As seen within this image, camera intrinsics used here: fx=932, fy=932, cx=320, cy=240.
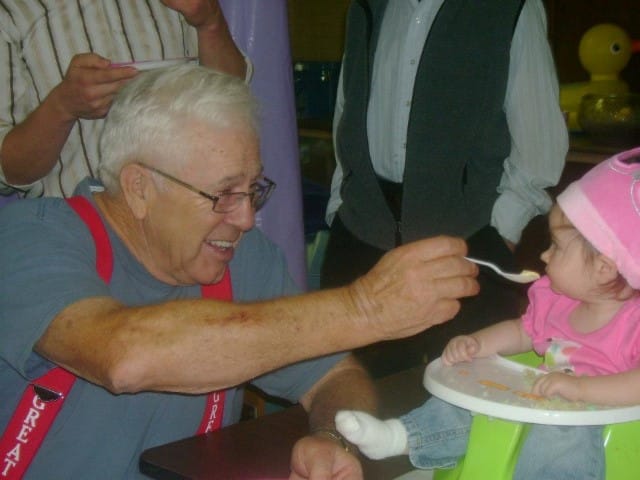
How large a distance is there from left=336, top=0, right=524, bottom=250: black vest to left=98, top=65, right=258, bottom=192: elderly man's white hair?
89 centimetres

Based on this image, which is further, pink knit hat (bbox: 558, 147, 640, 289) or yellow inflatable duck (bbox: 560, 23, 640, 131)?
yellow inflatable duck (bbox: 560, 23, 640, 131)

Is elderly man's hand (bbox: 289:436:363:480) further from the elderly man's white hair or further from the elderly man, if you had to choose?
the elderly man's white hair

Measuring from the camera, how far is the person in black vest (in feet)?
7.13

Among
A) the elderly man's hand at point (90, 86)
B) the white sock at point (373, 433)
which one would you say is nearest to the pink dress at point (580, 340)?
the white sock at point (373, 433)

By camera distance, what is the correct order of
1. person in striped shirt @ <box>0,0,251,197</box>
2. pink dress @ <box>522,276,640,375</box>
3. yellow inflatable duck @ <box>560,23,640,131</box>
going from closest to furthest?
pink dress @ <box>522,276,640,375</box>, person in striped shirt @ <box>0,0,251,197</box>, yellow inflatable duck @ <box>560,23,640,131</box>

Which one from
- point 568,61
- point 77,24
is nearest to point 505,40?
point 77,24

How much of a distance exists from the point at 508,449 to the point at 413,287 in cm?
23

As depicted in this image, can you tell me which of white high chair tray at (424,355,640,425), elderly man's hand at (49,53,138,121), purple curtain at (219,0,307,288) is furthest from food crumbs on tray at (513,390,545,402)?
purple curtain at (219,0,307,288)

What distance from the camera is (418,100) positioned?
2.23m

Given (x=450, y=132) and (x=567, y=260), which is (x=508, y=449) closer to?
(x=567, y=260)

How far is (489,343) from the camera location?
1.25m

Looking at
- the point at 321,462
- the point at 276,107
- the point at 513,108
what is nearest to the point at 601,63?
the point at 513,108

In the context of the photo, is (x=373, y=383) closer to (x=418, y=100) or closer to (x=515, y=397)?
(x=515, y=397)

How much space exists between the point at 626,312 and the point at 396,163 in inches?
47.7
